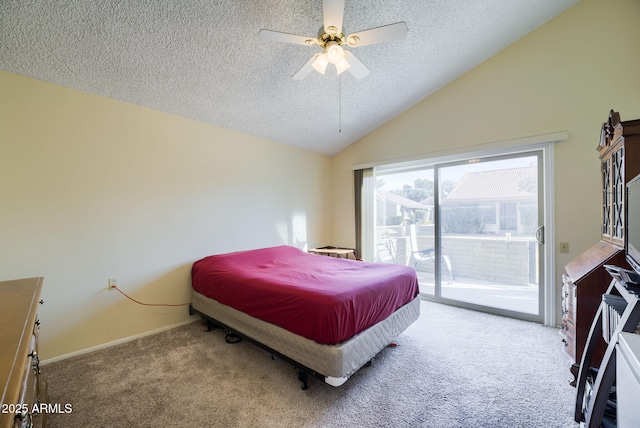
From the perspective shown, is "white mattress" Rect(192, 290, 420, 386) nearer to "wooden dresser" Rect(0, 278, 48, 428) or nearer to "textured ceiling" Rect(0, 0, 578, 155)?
"wooden dresser" Rect(0, 278, 48, 428)

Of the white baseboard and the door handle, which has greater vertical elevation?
the door handle

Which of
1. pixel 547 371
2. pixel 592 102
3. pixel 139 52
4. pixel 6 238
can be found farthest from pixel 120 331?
pixel 592 102

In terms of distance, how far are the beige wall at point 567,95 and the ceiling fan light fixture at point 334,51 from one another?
220cm

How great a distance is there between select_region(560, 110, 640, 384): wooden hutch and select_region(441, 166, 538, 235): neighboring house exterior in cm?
92

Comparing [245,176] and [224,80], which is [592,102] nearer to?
[224,80]

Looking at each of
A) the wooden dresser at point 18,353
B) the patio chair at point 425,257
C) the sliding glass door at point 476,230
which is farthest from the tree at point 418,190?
the wooden dresser at point 18,353

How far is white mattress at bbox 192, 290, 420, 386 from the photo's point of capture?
5.51 feet

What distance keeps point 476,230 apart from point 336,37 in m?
2.94

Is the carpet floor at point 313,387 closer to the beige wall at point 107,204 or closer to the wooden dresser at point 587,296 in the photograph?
the wooden dresser at point 587,296

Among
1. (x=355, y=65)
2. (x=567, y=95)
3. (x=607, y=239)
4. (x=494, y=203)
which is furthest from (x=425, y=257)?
(x=355, y=65)

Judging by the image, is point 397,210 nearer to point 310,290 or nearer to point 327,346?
point 310,290

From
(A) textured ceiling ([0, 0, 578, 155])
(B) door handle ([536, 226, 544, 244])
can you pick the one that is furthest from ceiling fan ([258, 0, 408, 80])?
(B) door handle ([536, 226, 544, 244])

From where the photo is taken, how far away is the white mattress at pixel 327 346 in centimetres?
168

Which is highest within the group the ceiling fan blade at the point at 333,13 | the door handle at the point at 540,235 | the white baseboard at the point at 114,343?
the ceiling fan blade at the point at 333,13
